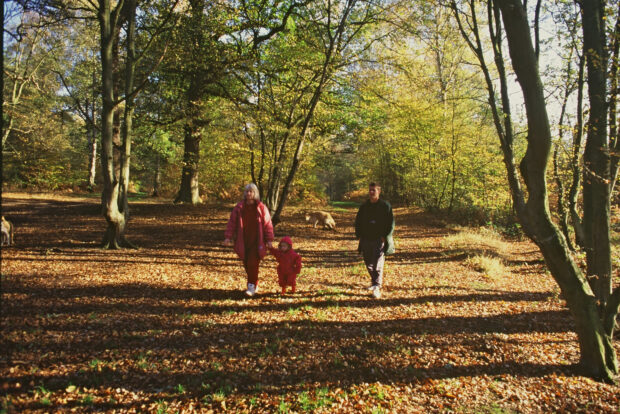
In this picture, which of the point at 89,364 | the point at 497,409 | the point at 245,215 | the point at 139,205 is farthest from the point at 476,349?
the point at 139,205

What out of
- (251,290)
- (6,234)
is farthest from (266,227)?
(6,234)

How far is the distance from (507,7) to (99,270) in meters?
7.95

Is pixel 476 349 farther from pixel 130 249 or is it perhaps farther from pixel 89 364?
pixel 130 249

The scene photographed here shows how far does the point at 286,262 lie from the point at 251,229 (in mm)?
846

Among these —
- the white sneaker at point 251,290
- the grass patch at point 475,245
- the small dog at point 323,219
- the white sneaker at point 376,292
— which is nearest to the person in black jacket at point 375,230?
the white sneaker at point 376,292

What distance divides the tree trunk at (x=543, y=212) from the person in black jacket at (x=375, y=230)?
7.53 feet


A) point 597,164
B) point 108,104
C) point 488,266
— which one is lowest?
point 488,266

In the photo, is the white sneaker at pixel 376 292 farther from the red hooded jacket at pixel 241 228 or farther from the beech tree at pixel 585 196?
the beech tree at pixel 585 196

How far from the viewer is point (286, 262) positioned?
6242 mm

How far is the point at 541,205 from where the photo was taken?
393 cm

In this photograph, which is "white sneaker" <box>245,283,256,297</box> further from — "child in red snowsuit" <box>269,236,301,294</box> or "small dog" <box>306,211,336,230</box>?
"small dog" <box>306,211,336,230</box>

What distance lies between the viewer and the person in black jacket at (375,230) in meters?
6.33

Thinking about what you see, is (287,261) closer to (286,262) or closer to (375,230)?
(286,262)

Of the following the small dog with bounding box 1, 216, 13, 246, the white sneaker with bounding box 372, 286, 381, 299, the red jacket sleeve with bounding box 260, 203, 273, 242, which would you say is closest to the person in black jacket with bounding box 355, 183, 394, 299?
the white sneaker with bounding box 372, 286, 381, 299
